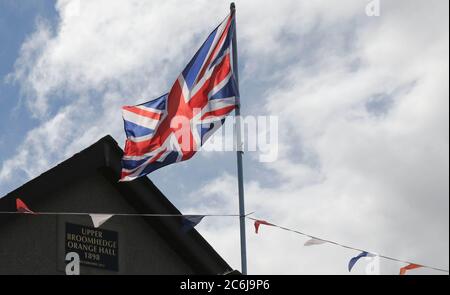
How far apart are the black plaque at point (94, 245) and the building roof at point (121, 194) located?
459mm

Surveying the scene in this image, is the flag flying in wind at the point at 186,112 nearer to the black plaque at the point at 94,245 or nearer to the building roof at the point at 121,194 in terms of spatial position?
the building roof at the point at 121,194

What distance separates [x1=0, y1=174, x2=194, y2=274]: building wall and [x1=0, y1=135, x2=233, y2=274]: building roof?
0.14 meters

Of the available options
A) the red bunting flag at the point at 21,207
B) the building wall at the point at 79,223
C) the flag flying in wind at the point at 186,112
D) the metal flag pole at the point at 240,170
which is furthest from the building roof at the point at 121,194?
the metal flag pole at the point at 240,170

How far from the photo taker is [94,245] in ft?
55.3

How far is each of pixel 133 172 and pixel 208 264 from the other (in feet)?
13.2

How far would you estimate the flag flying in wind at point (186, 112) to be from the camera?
50.6ft

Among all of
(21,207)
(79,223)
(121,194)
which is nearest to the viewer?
(21,207)

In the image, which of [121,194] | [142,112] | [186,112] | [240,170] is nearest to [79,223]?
[121,194]

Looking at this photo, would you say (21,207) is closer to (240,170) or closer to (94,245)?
(94,245)

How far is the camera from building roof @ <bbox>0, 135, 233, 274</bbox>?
15.9 meters

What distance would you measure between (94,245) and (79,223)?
0.53m

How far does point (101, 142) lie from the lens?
17.3 m
